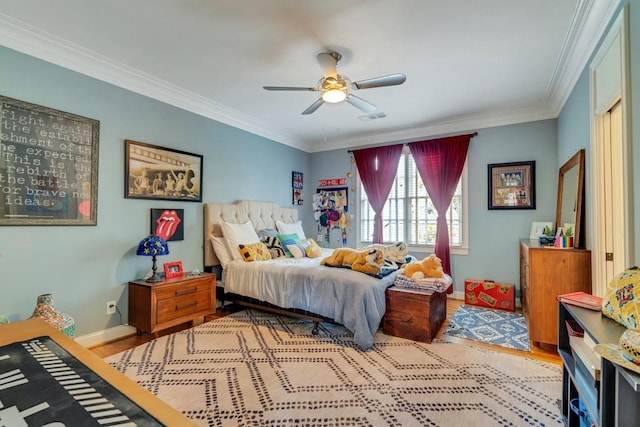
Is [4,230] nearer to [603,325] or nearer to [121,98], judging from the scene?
[121,98]

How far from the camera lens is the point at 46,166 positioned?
2482 millimetres

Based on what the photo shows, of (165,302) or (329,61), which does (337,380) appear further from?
(329,61)

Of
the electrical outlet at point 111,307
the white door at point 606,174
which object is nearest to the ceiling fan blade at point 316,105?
the white door at point 606,174

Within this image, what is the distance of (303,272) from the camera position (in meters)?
3.14

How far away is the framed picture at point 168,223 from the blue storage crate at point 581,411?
11.8 ft

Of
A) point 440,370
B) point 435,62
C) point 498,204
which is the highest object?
point 435,62

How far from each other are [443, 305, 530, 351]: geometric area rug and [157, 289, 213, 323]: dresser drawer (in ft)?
8.37

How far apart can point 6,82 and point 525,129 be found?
17.7 ft

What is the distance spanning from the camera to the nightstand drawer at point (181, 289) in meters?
2.87

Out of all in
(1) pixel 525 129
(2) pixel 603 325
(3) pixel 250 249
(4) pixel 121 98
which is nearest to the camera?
(2) pixel 603 325

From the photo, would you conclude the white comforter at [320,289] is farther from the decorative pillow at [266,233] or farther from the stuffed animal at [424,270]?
the decorative pillow at [266,233]

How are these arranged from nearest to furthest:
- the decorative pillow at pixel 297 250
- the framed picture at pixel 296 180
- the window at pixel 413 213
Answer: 1. the decorative pillow at pixel 297 250
2. the window at pixel 413 213
3. the framed picture at pixel 296 180

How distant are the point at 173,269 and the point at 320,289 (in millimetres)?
1572

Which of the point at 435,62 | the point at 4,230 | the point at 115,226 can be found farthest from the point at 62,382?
the point at 435,62
